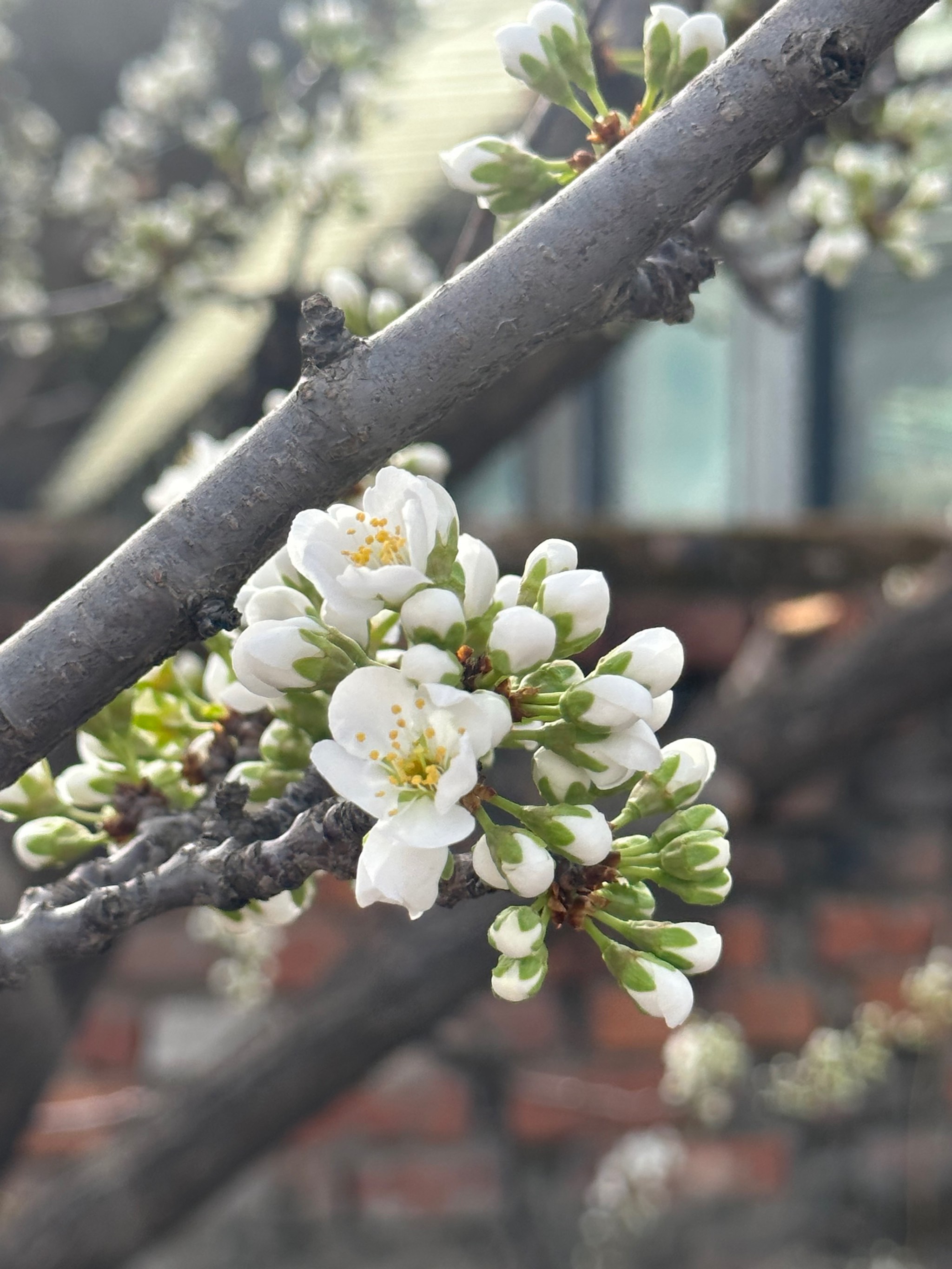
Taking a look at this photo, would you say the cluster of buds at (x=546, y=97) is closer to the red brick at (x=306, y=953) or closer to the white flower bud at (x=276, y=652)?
the white flower bud at (x=276, y=652)

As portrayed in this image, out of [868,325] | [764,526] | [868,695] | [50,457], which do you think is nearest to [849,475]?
[868,325]

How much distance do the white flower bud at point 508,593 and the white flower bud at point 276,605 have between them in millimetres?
98

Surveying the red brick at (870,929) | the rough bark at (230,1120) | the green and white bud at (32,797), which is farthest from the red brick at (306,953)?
the green and white bud at (32,797)

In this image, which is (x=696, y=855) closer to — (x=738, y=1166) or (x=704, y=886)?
(x=704, y=886)

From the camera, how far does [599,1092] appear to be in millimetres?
2402

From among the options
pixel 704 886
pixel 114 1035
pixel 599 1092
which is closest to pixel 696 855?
pixel 704 886

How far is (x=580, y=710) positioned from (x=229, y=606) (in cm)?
18

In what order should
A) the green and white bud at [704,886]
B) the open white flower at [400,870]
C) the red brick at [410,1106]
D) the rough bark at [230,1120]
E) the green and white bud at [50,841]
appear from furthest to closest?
the red brick at [410,1106]
the rough bark at [230,1120]
the green and white bud at [50,841]
the green and white bud at [704,886]
the open white flower at [400,870]

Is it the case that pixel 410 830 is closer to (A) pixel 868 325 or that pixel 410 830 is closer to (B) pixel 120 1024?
(B) pixel 120 1024

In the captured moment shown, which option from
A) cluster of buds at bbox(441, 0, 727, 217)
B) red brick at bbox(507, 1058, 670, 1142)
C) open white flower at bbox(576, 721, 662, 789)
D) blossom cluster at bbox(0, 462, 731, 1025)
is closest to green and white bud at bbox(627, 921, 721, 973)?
blossom cluster at bbox(0, 462, 731, 1025)

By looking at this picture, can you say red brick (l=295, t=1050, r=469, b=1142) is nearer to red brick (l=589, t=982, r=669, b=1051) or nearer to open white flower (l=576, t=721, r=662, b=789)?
red brick (l=589, t=982, r=669, b=1051)

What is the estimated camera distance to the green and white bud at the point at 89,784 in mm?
765

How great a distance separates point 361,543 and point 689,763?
21 centimetres

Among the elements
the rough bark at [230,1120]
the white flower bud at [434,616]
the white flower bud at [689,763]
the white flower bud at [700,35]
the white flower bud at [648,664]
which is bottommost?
the rough bark at [230,1120]
